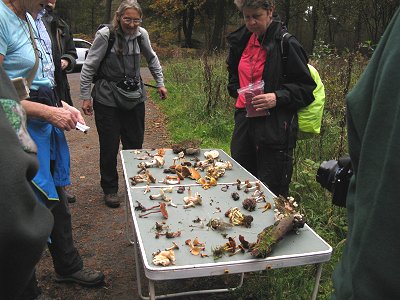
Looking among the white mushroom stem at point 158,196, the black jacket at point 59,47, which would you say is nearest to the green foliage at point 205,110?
the black jacket at point 59,47

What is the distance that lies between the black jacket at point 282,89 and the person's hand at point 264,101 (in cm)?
4

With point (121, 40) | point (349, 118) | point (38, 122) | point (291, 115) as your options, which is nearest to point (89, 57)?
point (121, 40)

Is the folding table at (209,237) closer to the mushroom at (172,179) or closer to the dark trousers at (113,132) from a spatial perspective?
the mushroom at (172,179)

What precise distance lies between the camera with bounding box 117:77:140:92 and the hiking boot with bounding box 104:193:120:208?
1187 mm

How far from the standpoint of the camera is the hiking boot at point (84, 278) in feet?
10.4

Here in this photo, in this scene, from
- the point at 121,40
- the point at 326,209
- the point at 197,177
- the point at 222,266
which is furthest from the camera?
the point at 121,40

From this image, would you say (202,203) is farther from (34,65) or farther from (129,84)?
(129,84)

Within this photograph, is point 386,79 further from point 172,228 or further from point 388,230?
point 172,228

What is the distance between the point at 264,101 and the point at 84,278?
1.85 meters

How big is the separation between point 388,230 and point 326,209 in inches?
122

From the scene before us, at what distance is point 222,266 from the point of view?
1853mm

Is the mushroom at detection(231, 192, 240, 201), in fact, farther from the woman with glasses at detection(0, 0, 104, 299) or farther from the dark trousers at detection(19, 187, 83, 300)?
the dark trousers at detection(19, 187, 83, 300)

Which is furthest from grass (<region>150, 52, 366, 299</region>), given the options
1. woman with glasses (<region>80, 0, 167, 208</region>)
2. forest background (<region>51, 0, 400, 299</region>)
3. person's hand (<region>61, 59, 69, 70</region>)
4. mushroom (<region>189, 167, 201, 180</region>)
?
person's hand (<region>61, 59, 69, 70</region>)

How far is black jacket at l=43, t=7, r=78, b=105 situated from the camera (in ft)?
12.7
